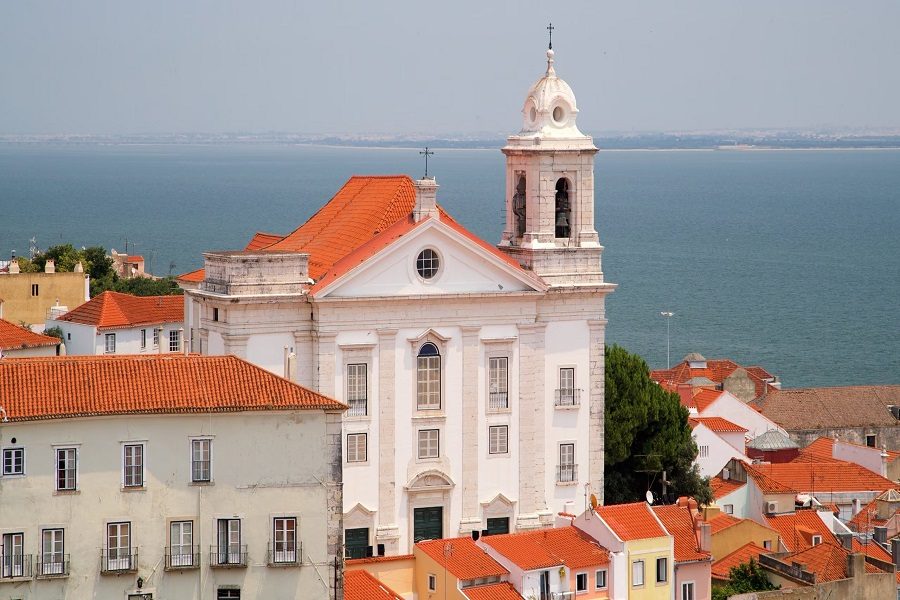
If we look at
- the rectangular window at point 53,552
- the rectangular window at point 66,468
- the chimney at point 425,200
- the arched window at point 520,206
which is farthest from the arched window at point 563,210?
the rectangular window at point 53,552

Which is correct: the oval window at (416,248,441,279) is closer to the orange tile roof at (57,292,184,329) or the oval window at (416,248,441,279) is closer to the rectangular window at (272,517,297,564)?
the rectangular window at (272,517,297,564)

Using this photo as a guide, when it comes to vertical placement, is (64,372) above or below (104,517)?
above

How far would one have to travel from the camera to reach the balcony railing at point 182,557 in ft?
114

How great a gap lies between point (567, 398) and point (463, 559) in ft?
26.6

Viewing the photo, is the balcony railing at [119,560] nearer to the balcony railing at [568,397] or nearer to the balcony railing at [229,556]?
the balcony railing at [229,556]

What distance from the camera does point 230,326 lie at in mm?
45156

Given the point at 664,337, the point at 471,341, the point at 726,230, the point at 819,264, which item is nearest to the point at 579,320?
the point at 471,341

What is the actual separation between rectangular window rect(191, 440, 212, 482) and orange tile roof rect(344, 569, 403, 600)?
5.03m

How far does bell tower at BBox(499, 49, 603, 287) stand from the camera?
49000mm

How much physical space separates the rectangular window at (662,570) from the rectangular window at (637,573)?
0.36 meters

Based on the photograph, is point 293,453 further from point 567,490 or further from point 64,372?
point 567,490

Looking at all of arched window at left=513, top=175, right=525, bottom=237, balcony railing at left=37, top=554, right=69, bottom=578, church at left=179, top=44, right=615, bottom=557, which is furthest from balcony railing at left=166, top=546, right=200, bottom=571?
arched window at left=513, top=175, right=525, bottom=237

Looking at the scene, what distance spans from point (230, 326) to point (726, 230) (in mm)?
143583

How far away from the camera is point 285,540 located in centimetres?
3534
